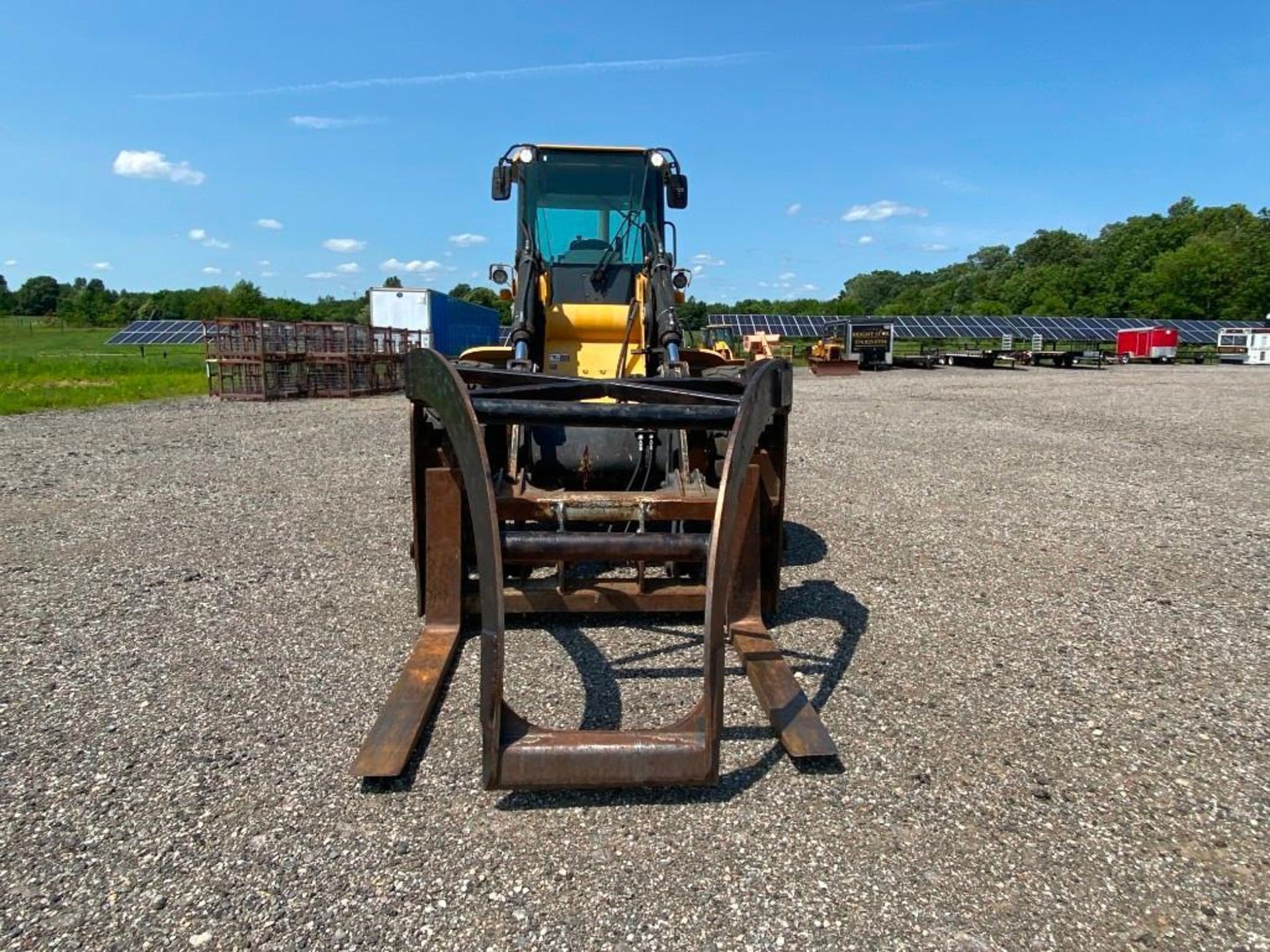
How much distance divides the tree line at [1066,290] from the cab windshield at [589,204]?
52.3 metres

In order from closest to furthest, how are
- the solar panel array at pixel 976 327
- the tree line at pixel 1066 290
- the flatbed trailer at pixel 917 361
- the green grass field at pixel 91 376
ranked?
the green grass field at pixel 91 376 → the flatbed trailer at pixel 917 361 → the solar panel array at pixel 976 327 → the tree line at pixel 1066 290

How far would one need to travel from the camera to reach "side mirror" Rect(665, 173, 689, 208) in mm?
6457

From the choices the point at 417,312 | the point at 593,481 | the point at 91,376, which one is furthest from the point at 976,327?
the point at 593,481

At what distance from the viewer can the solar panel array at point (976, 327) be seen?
49719 millimetres

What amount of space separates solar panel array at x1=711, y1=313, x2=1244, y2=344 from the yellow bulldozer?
40.2m

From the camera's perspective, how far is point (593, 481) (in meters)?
5.09

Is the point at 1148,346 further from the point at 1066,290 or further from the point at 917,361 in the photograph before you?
the point at 1066,290

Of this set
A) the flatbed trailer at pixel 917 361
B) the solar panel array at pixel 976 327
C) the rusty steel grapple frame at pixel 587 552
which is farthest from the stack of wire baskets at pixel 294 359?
the flatbed trailer at pixel 917 361

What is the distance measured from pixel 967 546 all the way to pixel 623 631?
332 centimetres

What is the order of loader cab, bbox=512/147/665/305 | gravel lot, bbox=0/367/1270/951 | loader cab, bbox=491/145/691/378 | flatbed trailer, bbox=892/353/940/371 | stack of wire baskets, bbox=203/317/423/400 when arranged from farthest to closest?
flatbed trailer, bbox=892/353/940/371 → stack of wire baskets, bbox=203/317/423/400 → loader cab, bbox=512/147/665/305 → loader cab, bbox=491/145/691/378 → gravel lot, bbox=0/367/1270/951

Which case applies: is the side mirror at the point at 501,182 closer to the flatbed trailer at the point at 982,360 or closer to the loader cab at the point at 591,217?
the loader cab at the point at 591,217

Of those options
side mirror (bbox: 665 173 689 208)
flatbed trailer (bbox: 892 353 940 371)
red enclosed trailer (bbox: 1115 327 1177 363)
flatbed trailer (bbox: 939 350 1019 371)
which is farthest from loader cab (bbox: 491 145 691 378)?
red enclosed trailer (bbox: 1115 327 1177 363)

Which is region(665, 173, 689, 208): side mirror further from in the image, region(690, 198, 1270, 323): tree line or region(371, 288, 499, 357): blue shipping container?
region(690, 198, 1270, 323): tree line

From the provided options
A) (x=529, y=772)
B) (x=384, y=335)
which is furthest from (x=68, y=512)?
(x=384, y=335)
